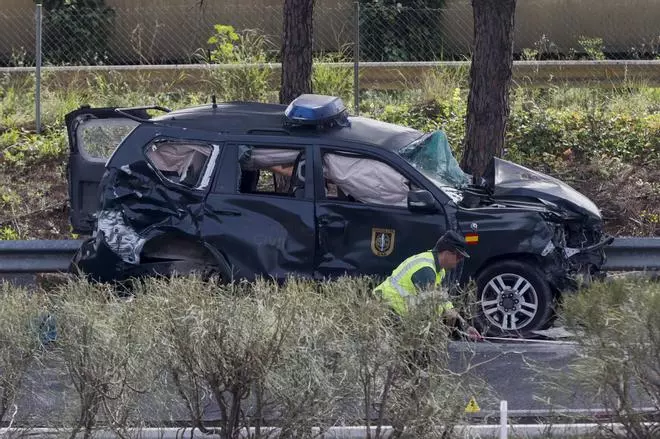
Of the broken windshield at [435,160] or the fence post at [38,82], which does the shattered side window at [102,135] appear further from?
the fence post at [38,82]

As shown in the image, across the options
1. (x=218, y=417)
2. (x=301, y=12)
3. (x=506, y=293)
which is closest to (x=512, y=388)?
(x=506, y=293)

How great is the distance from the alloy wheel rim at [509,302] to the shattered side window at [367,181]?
94 cm

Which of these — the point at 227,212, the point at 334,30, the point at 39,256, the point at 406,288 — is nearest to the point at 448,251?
the point at 406,288

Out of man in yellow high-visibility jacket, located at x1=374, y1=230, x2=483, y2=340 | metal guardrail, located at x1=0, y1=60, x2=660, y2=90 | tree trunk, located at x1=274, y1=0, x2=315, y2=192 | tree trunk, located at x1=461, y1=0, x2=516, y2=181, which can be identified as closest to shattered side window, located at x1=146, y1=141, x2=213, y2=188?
man in yellow high-visibility jacket, located at x1=374, y1=230, x2=483, y2=340

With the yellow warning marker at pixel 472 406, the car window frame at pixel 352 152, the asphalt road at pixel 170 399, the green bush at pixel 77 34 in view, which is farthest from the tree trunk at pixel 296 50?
the yellow warning marker at pixel 472 406

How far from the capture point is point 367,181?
29.2 ft

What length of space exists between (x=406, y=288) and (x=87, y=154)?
3.90m

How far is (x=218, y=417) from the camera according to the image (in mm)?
6090

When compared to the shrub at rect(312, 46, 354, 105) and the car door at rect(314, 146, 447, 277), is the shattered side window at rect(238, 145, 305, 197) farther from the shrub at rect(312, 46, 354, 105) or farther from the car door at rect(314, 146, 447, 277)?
the shrub at rect(312, 46, 354, 105)

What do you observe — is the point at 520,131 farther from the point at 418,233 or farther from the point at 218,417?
the point at 218,417

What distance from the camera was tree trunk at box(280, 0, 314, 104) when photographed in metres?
12.2

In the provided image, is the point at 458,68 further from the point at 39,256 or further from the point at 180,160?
the point at 39,256

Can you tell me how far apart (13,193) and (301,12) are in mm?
3675

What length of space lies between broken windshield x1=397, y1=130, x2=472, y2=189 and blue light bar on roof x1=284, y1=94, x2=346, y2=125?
2.09 feet
